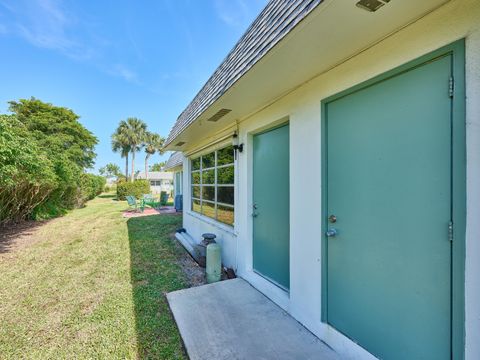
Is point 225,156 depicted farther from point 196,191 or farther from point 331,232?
point 331,232

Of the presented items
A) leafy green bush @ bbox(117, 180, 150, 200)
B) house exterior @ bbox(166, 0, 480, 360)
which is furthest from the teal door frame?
leafy green bush @ bbox(117, 180, 150, 200)

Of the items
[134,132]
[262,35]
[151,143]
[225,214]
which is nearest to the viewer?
[262,35]

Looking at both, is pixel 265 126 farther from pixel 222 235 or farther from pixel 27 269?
pixel 27 269

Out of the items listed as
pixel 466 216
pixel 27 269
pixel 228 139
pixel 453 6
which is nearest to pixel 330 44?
pixel 453 6

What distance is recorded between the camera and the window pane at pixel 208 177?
5613 mm

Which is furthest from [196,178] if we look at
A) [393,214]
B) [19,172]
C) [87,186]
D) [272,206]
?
[87,186]

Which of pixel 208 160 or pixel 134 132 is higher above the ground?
pixel 134 132

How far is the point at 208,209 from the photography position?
5.93m

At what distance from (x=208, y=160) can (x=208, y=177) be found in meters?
0.44

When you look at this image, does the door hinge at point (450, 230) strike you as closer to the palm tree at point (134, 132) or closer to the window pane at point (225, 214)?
the window pane at point (225, 214)

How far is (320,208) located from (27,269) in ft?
19.6

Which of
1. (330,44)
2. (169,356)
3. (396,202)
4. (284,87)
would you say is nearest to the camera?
(396,202)

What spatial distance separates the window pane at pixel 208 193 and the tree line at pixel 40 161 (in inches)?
157

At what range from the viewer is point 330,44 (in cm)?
190
